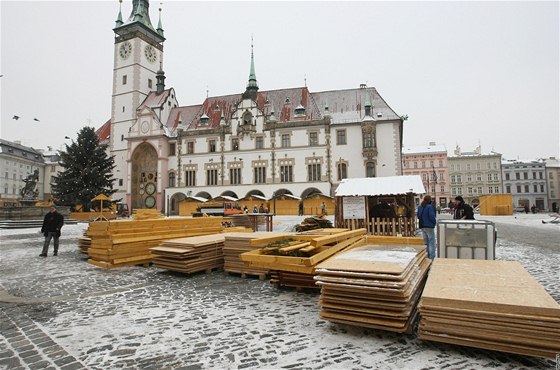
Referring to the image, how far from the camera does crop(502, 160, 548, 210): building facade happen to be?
261ft

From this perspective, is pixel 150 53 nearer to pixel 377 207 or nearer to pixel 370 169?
pixel 370 169

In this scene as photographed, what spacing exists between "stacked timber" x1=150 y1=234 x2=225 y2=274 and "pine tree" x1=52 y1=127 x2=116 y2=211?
115 feet

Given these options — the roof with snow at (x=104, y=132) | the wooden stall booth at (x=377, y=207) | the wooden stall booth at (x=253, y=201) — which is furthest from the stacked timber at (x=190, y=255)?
the roof with snow at (x=104, y=132)

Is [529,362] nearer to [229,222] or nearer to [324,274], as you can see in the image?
[324,274]

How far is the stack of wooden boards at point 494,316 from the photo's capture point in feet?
10.6

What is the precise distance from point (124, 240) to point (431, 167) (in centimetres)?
7793

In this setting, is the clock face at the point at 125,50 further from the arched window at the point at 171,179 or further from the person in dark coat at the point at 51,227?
the person in dark coat at the point at 51,227

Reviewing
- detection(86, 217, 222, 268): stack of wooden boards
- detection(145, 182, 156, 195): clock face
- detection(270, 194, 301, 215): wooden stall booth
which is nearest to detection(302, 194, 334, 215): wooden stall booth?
detection(270, 194, 301, 215): wooden stall booth

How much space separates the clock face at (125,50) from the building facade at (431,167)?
6208 cm

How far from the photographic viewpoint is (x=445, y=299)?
3.62 m

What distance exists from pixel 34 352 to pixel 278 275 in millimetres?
3966

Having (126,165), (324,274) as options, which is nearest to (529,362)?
(324,274)

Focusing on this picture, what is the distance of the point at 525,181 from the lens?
80125 mm

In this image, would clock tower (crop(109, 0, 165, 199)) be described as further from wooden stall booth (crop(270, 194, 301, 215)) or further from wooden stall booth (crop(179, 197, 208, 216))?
wooden stall booth (crop(270, 194, 301, 215))
